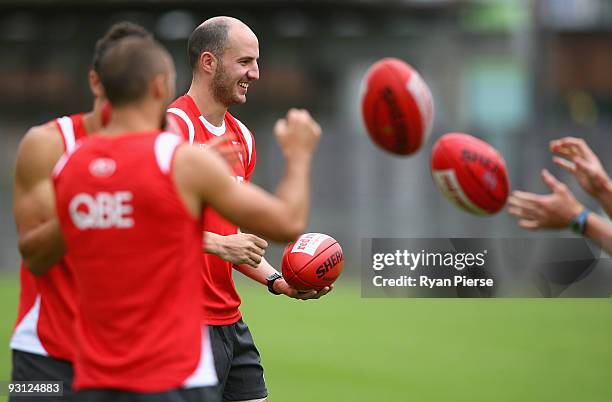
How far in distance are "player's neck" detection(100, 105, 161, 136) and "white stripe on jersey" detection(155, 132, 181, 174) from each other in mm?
118

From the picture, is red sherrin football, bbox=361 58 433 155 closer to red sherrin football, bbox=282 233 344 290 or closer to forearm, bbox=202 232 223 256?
red sherrin football, bbox=282 233 344 290

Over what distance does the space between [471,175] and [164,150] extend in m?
2.14

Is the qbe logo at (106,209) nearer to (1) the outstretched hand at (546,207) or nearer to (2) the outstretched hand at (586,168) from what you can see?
(1) the outstretched hand at (546,207)

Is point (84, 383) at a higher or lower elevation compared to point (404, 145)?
lower

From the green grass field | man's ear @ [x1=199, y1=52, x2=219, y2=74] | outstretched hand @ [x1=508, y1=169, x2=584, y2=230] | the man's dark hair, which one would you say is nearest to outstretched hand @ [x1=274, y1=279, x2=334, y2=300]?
man's ear @ [x1=199, y1=52, x2=219, y2=74]

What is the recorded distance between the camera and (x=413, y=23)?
2781 centimetres

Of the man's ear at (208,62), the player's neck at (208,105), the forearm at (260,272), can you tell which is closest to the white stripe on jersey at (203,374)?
the forearm at (260,272)

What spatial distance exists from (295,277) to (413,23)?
23.1 m

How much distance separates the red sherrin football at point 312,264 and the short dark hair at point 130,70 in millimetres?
2294

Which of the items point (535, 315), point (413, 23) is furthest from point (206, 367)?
point (413, 23)

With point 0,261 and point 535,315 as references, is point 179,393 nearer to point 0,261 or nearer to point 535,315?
point 535,315

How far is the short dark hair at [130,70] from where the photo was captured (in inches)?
139

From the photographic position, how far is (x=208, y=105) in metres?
5.72

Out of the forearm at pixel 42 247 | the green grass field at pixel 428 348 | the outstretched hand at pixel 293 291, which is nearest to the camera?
the forearm at pixel 42 247
